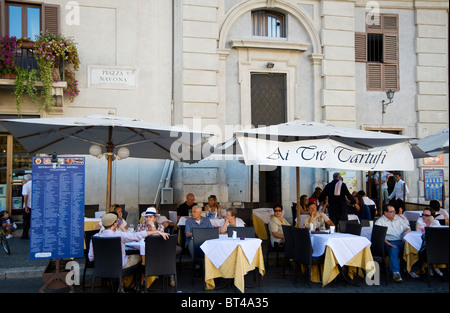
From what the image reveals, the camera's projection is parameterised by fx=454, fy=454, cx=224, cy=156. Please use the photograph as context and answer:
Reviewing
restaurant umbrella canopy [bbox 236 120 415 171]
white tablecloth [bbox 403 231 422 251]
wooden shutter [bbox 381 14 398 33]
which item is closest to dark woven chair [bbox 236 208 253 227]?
restaurant umbrella canopy [bbox 236 120 415 171]

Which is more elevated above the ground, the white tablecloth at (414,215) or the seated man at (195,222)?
the seated man at (195,222)

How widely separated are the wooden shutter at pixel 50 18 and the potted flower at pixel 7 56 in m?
1.09

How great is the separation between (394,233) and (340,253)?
1473mm

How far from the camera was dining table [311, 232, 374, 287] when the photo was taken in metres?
7.40

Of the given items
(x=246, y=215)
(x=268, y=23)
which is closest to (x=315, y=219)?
(x=246, y=215)

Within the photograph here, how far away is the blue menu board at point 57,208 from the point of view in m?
7.18

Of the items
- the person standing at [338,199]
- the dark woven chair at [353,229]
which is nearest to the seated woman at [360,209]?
the person standing at [338,199]

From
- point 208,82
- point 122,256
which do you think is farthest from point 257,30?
point 122,256

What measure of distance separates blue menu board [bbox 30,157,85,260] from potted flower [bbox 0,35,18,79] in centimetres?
545

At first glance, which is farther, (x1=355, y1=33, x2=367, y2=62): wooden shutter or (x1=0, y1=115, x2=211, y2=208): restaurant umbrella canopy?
(x1=355, y1=33, x2=367, y2=62): wooden shutter

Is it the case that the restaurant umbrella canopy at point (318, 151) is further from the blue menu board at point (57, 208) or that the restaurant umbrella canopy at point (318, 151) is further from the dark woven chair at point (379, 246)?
the blue menu board at point (57, 208)

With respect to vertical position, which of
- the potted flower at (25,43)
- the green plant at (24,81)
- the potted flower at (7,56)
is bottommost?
the green plant at (24,81)

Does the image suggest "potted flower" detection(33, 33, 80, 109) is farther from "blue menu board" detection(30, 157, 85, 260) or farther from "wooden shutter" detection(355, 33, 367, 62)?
"wooden shutter" detection(355, 33, 367, 62)
